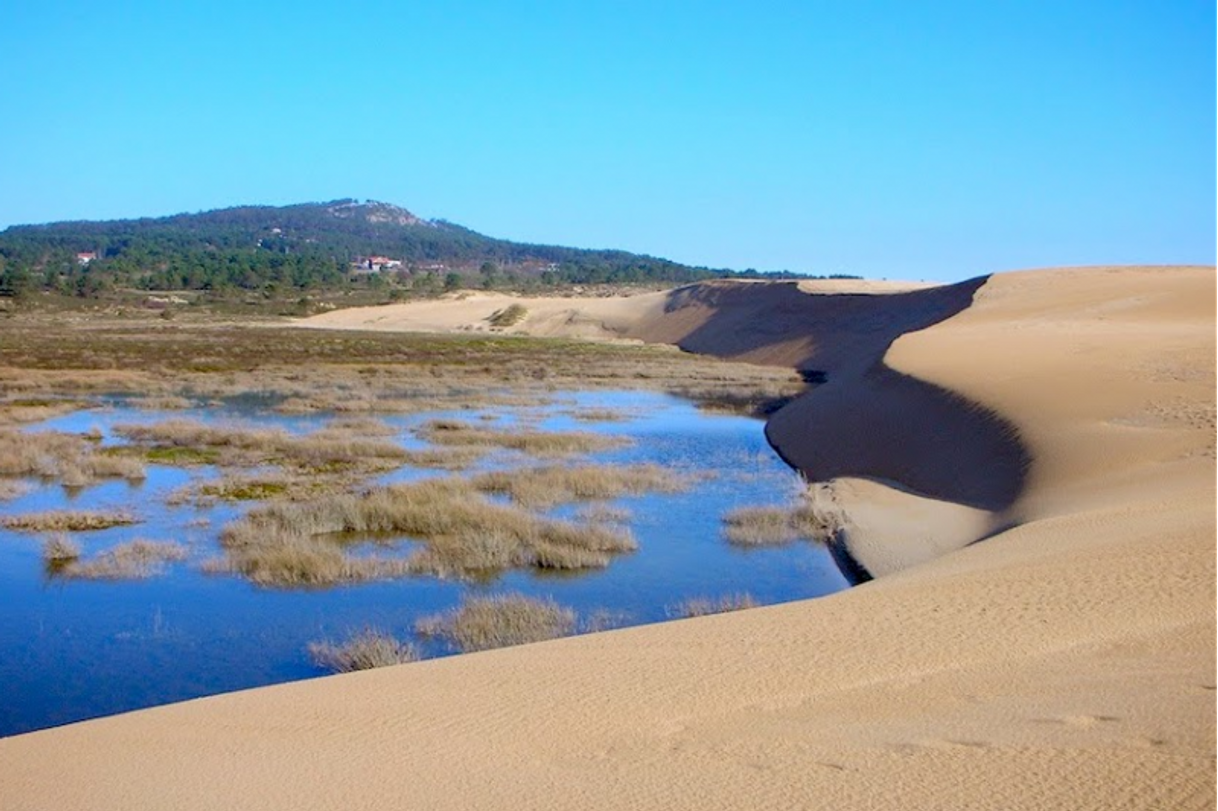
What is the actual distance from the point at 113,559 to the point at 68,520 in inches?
132

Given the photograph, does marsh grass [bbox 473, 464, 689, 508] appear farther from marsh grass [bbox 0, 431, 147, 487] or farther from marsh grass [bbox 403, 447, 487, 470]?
marsh grass [bbox 0, 431, 147, 487]

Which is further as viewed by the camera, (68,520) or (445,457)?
(445,457)

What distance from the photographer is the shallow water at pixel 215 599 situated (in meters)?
12.6

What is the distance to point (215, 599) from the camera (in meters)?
15.7

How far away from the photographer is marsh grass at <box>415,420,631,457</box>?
30.0m

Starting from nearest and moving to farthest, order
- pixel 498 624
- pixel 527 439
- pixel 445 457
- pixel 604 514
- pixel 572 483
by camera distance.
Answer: pixel 498 624 < pixel 604 514 < pixel 572 483 < pixel 445 457 < pixel 527 439

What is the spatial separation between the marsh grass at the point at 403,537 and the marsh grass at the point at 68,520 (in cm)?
213

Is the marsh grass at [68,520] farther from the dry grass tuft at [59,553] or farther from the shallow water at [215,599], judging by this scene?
the dry grass tuft at [59,553]

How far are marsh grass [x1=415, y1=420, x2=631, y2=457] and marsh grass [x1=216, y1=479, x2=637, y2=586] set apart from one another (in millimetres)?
7796

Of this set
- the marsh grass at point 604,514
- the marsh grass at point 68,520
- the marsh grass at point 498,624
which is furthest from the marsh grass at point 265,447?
the marsh grass at point 498,624

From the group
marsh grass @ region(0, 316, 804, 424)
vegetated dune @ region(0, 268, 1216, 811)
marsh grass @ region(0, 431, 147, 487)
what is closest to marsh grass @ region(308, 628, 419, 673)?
vegetated dune @ region(0, 268, 1216, 811)

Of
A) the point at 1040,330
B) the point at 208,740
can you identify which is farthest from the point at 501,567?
the point at 1040,330

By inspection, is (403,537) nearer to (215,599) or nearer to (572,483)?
(215,599)

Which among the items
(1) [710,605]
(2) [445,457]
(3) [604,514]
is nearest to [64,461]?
(2) [445,457]
